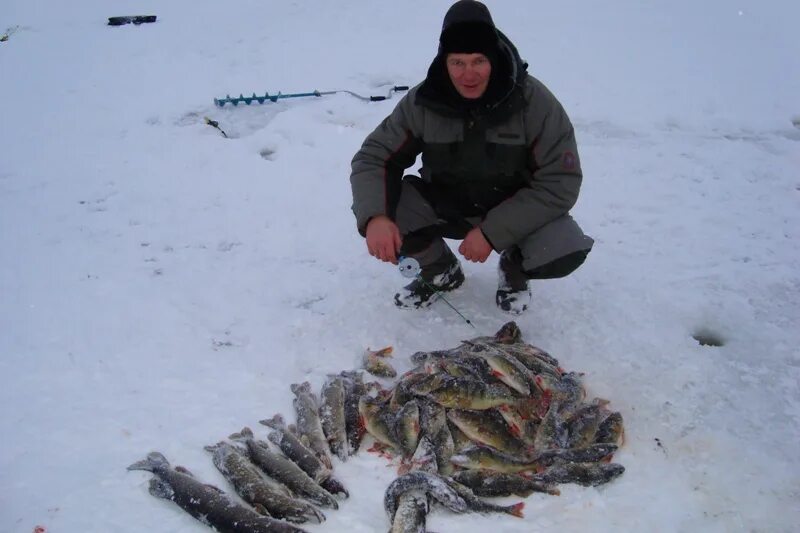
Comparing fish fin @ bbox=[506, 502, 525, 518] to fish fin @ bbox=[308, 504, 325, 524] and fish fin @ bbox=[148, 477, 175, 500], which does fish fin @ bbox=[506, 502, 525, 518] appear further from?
fish fin @ bbox=[148, 477, 175, 500]

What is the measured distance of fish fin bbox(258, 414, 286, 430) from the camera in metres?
3.59

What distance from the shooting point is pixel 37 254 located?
515 cm

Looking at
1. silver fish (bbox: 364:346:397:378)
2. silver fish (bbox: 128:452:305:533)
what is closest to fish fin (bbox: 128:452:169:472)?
silver fish (bbox: 128:452:305:533)

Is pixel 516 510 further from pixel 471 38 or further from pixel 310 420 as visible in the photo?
pixel 471 38

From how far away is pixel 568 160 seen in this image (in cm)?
392

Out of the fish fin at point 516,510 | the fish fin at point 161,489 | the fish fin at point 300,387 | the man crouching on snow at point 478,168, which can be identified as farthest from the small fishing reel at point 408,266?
the fish fin at point 161,489

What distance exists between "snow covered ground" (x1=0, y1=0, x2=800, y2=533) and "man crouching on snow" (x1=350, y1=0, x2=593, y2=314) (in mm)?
598

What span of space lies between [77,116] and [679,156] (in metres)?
6.54

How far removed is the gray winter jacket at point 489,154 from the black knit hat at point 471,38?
0.10 meters

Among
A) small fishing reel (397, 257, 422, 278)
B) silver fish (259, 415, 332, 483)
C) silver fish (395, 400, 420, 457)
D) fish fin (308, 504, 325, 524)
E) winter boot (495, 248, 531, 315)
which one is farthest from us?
winter boot (495, 248, 531, 315)

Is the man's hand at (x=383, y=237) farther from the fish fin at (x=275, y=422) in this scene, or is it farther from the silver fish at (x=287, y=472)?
the silver fish at (x=287, y=472)

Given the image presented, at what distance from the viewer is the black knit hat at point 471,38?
3.58m


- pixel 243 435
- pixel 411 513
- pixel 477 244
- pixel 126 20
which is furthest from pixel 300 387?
pixel 126 20

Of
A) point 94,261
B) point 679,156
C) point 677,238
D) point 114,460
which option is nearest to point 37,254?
point 94,261
